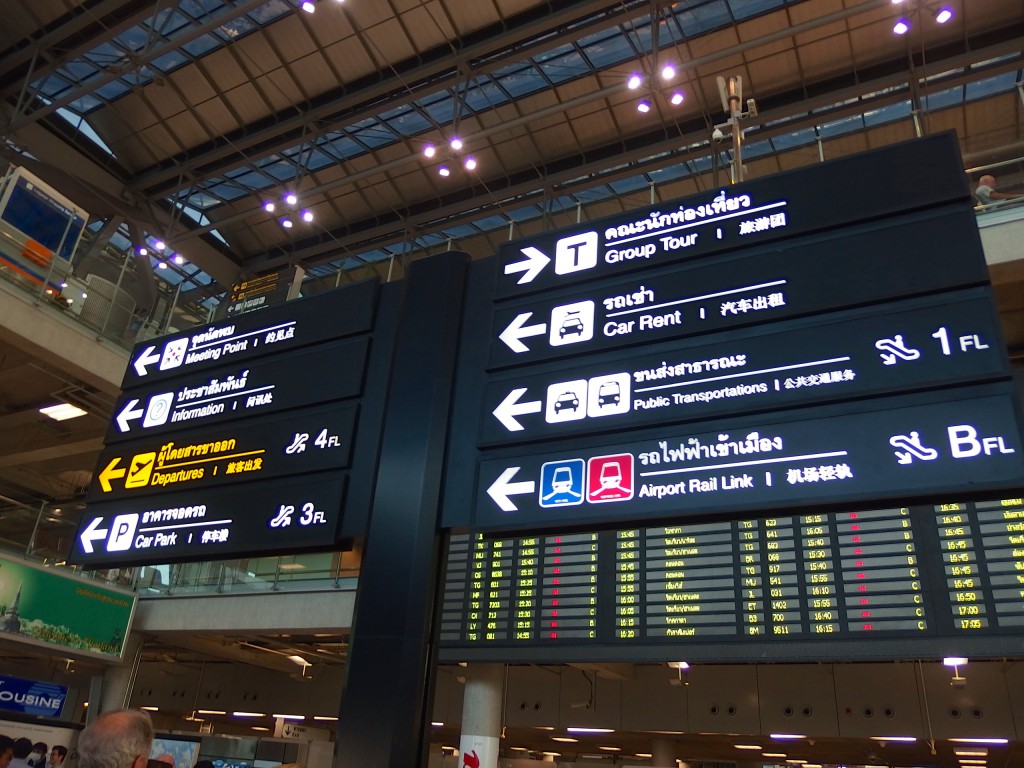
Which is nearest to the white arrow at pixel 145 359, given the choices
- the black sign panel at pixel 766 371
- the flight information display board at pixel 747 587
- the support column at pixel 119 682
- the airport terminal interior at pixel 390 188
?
the black sign panel at pixel 766 371

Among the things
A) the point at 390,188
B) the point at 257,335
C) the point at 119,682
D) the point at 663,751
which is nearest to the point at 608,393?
the point at 257,335

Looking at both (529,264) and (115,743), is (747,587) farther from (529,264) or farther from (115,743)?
(115,743)

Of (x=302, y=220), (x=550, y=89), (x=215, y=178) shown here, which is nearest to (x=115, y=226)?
(x=215, y=178)

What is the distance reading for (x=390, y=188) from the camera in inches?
791

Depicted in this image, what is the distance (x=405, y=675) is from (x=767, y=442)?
78.3 inches

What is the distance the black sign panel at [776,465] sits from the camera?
3.24m

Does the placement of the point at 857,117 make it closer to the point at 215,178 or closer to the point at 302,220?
the point at 302,220

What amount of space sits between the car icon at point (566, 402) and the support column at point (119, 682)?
13870mm

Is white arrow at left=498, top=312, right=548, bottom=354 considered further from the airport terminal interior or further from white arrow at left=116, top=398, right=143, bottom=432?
the airport terminal interior

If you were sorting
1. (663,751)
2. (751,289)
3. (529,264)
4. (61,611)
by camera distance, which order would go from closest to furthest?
(751,289) < (529,264) < (61,611) < (663,751)

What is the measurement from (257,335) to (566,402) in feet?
7.95

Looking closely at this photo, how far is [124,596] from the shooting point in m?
15.3

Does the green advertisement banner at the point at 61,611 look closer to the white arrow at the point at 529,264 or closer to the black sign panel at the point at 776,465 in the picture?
the white arrow at the point at 529,264

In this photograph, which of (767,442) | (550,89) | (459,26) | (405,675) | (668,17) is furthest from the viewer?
(550,89)
